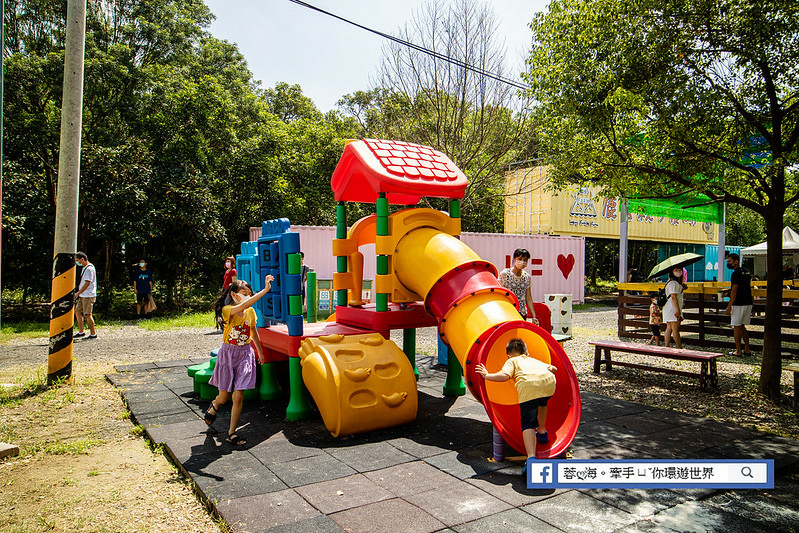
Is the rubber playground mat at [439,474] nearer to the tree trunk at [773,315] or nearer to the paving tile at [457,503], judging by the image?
the paving tile at [457,503]

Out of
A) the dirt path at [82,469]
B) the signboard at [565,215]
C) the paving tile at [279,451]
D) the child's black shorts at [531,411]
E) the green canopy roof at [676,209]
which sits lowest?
the dirt path at [82,469]

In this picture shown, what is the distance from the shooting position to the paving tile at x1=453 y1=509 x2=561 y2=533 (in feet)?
11.4

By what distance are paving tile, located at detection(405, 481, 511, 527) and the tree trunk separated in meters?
5.35

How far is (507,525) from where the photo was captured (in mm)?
3539

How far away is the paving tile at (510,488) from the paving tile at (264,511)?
1306mm

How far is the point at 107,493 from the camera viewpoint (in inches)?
163

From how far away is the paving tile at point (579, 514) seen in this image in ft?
11.6

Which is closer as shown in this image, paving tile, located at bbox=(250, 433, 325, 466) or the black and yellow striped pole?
paving tile, located at bbox=(250, 433, 325, 466)

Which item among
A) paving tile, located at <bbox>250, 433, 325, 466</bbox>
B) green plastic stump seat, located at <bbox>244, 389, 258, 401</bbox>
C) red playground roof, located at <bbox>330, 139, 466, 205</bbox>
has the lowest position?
paving tile, located at <bbox>250, 433, 325, 466</bbox>

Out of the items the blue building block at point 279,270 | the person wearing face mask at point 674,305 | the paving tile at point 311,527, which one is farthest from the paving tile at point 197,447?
the person wearing face mask at point 674,305

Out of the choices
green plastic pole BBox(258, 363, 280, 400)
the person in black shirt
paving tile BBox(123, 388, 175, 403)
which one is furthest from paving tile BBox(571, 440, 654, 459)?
the person in black shirt

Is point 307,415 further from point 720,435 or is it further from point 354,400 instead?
point 720,435

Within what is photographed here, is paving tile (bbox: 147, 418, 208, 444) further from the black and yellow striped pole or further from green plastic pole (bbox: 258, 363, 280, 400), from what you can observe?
the black and yellow striped pole

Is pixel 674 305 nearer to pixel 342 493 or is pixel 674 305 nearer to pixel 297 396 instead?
pixel 297 396
